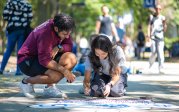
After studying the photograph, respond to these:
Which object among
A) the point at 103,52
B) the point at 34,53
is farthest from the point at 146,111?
the point at 34,53

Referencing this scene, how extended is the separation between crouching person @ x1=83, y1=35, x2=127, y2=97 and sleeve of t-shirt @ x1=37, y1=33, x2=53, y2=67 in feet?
2.25

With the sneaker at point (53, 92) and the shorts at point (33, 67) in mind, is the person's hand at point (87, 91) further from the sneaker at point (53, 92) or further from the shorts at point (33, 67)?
the shorts at point (33, 67)

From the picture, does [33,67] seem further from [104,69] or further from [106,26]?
[106,26]

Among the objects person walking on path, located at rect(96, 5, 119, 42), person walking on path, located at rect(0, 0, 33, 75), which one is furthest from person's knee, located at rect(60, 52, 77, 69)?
person walking on path, located at rect(96, 5, 119, 42)

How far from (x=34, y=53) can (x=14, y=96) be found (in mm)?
822

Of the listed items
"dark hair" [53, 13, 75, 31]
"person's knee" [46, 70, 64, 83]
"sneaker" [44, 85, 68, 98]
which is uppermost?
"dark hair" [53, 13, 75, 31]

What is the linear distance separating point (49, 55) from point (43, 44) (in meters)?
0.18

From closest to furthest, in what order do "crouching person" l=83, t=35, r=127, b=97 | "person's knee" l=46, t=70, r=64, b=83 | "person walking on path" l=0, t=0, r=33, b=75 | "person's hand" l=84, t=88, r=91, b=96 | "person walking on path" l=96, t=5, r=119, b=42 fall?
"person's knee" l=46, t=70, r=64, b=83 → "crouching person" l=83, t=35, r=127, b=97 → "person's hand" l=84, t=88, r=91, b=96 → "person walking on path" l=0, t=0, r=33, b=75 → "person walking on path" l=96, t=5, r=119, b=42

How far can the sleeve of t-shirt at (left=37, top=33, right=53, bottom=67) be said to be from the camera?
812cm

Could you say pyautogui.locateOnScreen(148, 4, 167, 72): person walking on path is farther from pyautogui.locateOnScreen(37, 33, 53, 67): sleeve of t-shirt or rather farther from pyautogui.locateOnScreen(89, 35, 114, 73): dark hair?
pyautogui.locateOnScreen(37, 33, 53, 67): sleeve of t-shirt

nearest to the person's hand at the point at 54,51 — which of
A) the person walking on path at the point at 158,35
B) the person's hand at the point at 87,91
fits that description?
the person's hand at the point at 87,91

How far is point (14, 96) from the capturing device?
8875 millimetres

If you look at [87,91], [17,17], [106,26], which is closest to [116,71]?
[87,91]

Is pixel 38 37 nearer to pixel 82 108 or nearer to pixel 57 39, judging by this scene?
pixel 57 39
